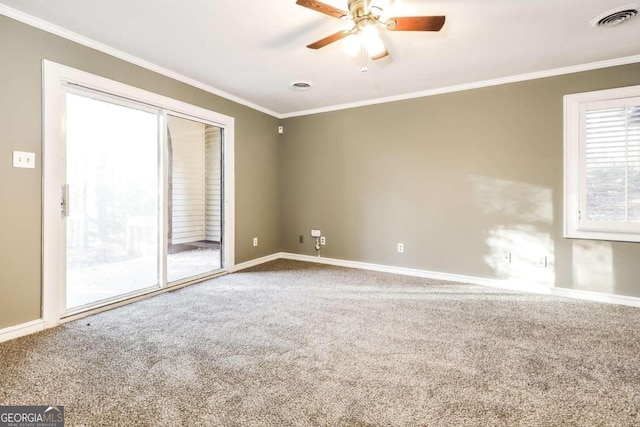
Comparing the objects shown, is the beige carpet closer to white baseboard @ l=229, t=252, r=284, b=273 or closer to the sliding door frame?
the sliding door frame

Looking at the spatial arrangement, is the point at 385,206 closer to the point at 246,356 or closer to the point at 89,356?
the point at 246,356


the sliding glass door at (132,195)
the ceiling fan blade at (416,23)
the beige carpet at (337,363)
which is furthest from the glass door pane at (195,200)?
the ceiling fan blade at (416,23)

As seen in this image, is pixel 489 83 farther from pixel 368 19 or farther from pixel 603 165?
pixel 368 19

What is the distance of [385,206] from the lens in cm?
425

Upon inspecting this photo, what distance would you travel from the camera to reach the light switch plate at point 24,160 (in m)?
2.27

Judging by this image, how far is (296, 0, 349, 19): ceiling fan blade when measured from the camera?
5.85 ft

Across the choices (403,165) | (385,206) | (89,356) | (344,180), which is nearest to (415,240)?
(385,206)

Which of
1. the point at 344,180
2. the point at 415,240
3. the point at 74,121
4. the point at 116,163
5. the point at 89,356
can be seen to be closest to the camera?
A: the point at 89,356

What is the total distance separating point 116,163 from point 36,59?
3.32 ft

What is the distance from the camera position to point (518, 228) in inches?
136

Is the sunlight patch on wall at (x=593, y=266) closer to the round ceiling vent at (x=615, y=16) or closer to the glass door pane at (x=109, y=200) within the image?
the round ceiling vent at (x=615, y=16)

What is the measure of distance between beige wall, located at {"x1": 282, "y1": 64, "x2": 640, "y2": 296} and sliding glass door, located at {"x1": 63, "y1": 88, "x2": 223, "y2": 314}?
152cm

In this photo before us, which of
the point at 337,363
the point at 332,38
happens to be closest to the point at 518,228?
the point at 337,363

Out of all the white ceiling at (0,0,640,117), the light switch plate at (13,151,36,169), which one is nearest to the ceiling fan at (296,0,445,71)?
the white ceiling at (0,0,640,117)
